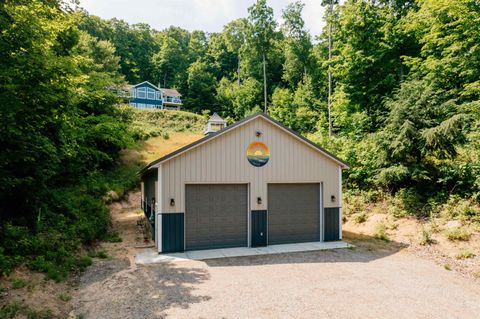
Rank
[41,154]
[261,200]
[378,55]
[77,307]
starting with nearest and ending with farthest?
[77,307], [41,154], [261,200], [378,55]

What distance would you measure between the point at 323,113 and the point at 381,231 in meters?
16.7

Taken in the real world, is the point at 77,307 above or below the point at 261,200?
below

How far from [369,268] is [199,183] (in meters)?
5.83

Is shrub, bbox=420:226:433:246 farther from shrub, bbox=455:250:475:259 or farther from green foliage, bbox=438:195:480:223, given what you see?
green foliage, bbox=438:195:480:223

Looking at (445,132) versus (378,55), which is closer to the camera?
(445,132)

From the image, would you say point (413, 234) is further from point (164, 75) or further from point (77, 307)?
point (164, 75)

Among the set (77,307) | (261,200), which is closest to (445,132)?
(261,200)

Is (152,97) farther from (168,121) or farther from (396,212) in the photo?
(396,212)

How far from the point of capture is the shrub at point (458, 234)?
9820 mm

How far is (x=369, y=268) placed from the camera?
27.0ft

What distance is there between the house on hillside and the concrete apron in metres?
42.2

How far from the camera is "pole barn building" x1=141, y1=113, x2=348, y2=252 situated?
9.66 metres

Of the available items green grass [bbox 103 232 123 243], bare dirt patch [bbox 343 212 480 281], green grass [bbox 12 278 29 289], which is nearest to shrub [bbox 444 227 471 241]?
bare dirt patch [bbox 343 212 480 281]

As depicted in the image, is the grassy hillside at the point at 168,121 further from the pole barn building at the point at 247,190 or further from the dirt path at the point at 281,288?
the dirt path at the point at 281,288
